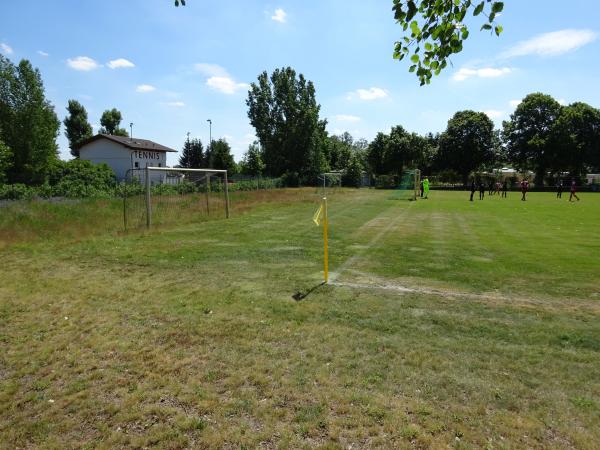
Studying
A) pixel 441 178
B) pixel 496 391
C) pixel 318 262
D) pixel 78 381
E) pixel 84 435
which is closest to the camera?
pixel 84 435

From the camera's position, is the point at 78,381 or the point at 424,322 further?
the point at 424,322

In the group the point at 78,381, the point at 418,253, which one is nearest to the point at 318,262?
the point at 418,253

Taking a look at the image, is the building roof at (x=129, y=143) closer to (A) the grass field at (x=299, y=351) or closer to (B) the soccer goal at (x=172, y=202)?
(B) the soccer goal at (x=172, y=202)

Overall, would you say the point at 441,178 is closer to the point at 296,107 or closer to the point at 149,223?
the point at 296,107

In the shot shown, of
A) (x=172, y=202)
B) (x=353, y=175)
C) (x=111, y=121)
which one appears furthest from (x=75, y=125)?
(x=172, y=202)

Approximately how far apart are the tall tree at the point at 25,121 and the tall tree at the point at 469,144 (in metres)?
58.7

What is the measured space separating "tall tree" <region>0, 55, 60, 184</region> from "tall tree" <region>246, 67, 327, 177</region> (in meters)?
27.4

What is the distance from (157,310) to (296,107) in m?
59.4

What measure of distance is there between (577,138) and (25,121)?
251ft

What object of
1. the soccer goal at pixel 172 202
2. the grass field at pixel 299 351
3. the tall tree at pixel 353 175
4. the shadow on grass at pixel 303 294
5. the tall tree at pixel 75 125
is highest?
the tall tree at pixel 75 125

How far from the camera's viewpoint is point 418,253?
11.2 m

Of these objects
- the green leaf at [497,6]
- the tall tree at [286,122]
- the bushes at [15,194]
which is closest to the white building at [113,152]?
the tall tree at [286,122]

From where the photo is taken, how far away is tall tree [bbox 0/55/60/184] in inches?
1916

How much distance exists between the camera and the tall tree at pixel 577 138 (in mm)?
62844
